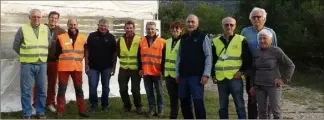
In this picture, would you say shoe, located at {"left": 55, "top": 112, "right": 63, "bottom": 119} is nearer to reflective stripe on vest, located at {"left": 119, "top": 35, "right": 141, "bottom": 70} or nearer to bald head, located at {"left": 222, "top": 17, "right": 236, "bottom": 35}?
reflective stripe on vest, located at {"left": 119, "top": 35, "right": 141, "bottom": 70}

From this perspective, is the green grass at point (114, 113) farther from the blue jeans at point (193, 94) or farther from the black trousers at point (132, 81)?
the blue jeans at point (193, 94)

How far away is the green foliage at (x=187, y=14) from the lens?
25802mm

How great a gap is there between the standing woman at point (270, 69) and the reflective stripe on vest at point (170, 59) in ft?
5.17

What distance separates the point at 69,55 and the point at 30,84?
2.58 feet

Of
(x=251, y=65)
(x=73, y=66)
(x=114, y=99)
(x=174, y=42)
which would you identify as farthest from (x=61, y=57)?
(x=251, y=65)

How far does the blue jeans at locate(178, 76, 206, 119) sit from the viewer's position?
6418 mm

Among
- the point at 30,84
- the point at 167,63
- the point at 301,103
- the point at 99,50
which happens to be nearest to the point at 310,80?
the point at 301,103

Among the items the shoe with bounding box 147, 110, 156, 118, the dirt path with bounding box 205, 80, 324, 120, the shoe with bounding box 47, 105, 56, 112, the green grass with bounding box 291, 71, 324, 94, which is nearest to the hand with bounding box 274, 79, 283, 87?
the shoe with bounding box 147, 110, 156, 118

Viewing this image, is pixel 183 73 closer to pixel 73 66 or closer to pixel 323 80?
pixel 73 66

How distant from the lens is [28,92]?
7441 mm

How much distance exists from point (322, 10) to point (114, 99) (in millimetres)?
10019

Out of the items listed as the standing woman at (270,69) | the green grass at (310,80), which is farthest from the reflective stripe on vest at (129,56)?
the green grass at (310,80)

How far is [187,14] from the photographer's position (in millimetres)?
28766

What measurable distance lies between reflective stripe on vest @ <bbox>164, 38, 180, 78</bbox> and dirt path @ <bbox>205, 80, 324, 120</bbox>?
9.00 feet
